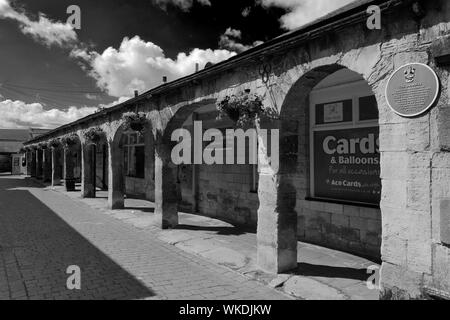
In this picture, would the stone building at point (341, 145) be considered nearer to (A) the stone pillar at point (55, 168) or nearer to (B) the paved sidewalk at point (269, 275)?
(B) the paved sidewalk at point (269, 275)

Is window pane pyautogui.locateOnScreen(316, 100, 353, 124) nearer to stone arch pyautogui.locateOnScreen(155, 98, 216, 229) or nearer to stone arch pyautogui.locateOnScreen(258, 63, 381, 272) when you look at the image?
stone arch pyautogui.locateOnScreen(258, 63, 381, 272)

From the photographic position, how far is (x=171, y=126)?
28.4 feet

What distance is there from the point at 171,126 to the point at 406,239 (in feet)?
20.0

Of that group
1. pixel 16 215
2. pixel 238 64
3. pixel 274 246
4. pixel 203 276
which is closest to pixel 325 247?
pixel 274 246

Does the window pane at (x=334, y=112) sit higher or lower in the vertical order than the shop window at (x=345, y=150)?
higher

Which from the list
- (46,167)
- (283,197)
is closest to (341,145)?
(283,197)

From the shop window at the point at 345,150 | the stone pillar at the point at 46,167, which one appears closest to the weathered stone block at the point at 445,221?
the shop window at the point at 345,150

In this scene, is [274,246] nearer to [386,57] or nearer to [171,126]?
[386,57]

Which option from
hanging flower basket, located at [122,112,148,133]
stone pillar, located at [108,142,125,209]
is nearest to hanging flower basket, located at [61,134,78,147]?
stone pillar, located at [108,142,125,209]

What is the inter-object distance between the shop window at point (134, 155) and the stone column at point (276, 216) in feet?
33.4

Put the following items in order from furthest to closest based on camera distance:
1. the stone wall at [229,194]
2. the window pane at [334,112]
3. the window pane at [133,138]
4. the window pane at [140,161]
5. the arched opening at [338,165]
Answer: the window pane at [133,138] < the window pane at [140,161] < the stone wall at [229,194] < the window pane at [334,112] < the arched opening at [338,165]

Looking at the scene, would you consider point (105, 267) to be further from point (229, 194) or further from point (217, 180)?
point (217, 180)

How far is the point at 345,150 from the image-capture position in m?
6.95

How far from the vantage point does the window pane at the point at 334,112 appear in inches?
Answer: 273
